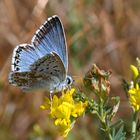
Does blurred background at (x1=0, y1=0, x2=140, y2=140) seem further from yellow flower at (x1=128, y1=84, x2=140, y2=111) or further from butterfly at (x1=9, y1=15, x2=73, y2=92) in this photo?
yellow flower at (x1=128, y1=84, x2=140, y2=111)

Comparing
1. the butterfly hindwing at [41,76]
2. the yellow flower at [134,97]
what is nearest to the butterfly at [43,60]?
the butterfly hindwing at [41,76]

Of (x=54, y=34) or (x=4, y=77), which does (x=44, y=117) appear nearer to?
(x=4, y=77)

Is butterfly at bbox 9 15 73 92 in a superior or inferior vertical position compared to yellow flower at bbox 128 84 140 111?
superior

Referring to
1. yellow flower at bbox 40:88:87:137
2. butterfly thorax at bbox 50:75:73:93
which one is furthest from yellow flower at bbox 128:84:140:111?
butterfly thorax at bbox 50:75:73:93

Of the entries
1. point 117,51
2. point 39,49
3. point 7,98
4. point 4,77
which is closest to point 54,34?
point 39,49

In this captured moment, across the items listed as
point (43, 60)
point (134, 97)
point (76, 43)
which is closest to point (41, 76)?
point (43, 60)
